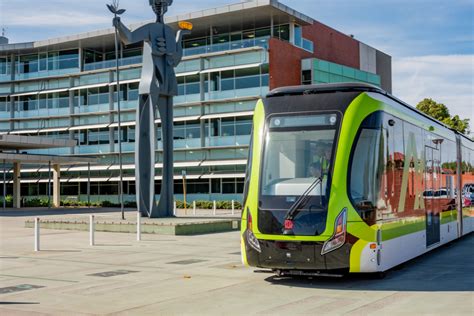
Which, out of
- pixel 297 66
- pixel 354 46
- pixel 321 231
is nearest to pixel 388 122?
pixel 321 231

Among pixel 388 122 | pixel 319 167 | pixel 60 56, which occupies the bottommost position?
pixel 319 167

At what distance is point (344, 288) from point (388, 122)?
341cm

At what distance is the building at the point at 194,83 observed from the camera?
54125mm

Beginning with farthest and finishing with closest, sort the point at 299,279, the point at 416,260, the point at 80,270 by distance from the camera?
the point at 416,260 → the point at 80,270 → the point at 299,279

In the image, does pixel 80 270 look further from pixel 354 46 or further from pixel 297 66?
pixel 354 46

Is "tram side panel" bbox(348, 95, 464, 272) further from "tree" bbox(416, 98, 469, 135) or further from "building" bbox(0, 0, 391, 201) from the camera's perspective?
"tree" bbox(416, 98, 469, 135)

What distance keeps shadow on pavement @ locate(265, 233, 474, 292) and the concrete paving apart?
2cm

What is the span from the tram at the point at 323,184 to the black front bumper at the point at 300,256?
2cm

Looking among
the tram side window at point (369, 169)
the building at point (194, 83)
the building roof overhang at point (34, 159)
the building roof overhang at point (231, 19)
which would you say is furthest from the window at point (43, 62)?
the tram side window at point (369, 169)

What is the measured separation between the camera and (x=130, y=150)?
6041cm

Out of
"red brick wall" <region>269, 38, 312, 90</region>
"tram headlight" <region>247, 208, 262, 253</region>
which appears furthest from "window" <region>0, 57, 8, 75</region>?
"tram headlight" <region>247, 208, 262, 253</region>

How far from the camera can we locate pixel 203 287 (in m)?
12.0

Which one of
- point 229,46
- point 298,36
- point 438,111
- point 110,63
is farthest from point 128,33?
point 438,111

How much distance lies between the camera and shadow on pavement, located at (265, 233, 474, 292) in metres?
11.6
